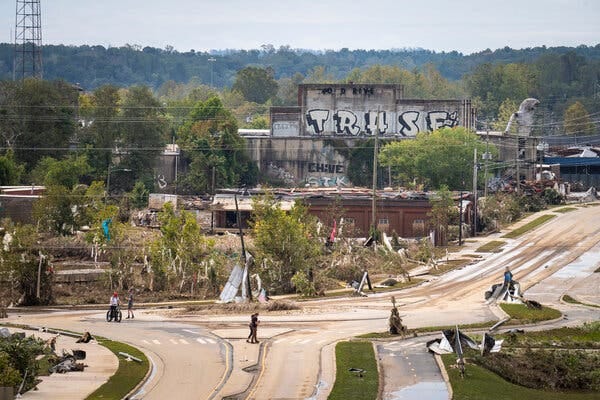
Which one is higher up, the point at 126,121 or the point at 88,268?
the point at 126,121

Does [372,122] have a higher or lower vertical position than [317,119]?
lower

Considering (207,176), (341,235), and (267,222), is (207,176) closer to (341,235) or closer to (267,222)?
(341,235)

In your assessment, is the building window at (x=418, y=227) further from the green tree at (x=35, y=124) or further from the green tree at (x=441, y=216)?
the green tree at (x=35, y=124)

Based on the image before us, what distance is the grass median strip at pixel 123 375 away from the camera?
50.5m

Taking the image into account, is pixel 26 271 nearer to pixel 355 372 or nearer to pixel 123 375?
pixel 123 375

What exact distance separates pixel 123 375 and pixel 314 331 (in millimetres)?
14798

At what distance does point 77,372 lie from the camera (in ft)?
181

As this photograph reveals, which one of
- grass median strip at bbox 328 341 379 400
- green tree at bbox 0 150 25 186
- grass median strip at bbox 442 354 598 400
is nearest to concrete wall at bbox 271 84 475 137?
green tree at bbox 0 150 25 186

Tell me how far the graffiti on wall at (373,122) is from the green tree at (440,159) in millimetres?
12609

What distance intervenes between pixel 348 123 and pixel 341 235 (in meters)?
48.6

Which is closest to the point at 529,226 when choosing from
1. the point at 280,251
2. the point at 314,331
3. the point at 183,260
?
the point at 280,251

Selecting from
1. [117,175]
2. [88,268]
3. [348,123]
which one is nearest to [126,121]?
[117,175]

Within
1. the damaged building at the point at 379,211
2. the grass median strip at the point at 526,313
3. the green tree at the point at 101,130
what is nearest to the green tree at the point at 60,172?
the green tree at the point at 101,130

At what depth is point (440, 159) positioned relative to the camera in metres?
130
